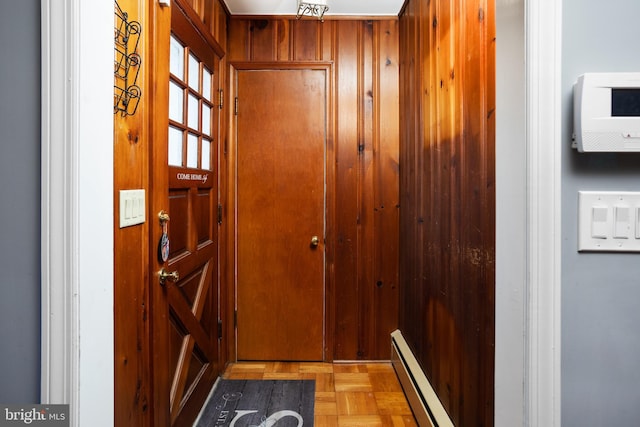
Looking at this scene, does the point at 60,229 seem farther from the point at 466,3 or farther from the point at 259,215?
the point at 259,215

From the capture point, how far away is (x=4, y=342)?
3.09 ft

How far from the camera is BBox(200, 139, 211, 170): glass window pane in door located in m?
2.54

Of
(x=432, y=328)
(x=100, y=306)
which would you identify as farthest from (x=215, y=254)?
(x=100, y=306)

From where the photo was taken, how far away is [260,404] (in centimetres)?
251

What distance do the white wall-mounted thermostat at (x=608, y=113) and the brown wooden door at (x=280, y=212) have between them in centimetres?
224

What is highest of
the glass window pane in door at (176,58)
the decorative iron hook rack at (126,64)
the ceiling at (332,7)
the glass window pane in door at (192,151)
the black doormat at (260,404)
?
the ceiling at (332,7)

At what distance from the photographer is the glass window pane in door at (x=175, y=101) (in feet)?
6.43

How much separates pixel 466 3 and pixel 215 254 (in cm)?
191

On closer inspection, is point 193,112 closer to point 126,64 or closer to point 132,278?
point 126,64

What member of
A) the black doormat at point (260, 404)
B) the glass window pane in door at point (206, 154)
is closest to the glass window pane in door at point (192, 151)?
the glass window pane in door at point (206, 154)

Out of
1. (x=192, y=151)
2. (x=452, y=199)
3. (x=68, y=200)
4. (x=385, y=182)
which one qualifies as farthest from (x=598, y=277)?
(x=385, y=182)

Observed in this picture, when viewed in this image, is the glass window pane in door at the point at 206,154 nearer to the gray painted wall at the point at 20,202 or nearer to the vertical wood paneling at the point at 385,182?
the vertical wood paneling at the point at 385,182

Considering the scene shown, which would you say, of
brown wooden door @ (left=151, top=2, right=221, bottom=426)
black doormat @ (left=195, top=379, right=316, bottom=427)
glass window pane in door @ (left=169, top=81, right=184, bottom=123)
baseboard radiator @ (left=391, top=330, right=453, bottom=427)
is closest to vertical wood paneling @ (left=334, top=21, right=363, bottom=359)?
baseboard radiator @ (left=391, top=330, right=453, bottom=427)

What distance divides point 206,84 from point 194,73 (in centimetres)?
24
